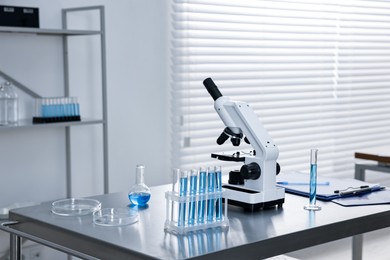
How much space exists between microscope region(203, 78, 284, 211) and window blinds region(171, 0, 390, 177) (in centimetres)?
203

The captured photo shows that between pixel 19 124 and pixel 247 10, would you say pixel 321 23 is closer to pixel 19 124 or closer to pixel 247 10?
pixel 247 10

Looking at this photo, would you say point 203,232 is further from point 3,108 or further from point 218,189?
point 3,108

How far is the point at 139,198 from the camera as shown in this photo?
2.31m

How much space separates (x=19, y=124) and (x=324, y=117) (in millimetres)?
2685

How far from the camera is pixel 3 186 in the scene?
3635 millimetres

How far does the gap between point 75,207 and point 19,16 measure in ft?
4.59

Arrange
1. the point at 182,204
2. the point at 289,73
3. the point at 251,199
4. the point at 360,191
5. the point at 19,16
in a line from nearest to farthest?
the point at 182,204, the point at 251,199, the point at 360,191, the point at 19,16, the point at 289,73

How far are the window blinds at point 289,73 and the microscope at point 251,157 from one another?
203 centimetres

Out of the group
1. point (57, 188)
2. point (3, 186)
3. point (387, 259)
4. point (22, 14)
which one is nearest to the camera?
Answer: point (22, 14)

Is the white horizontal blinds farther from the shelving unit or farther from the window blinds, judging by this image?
the shelving unit

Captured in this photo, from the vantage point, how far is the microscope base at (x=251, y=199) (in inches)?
88.0

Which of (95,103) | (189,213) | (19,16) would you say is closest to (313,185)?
(189,213)

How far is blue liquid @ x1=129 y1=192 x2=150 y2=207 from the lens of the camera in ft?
7.57

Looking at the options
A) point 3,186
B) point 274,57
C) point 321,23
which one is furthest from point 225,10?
point 3,186
